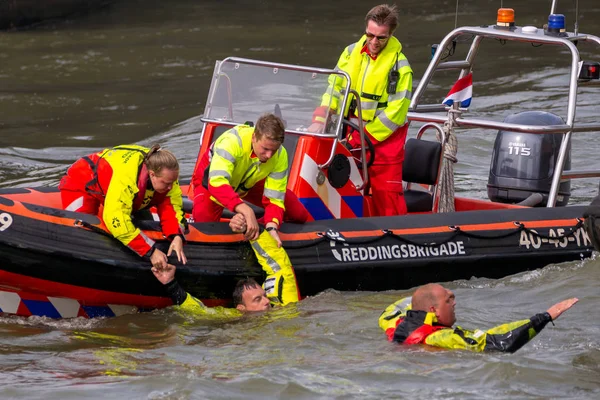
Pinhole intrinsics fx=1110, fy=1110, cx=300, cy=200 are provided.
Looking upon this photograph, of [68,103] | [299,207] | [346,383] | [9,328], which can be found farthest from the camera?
[68,103]

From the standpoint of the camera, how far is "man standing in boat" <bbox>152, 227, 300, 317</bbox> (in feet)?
21.0

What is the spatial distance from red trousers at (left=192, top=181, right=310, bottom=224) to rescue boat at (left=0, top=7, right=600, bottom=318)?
0.08m

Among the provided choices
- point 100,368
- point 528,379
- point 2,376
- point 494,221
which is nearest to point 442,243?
point 494,221

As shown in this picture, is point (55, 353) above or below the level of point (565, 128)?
below

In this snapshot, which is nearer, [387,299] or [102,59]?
[387,299]

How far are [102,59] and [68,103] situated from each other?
2990 millimetres

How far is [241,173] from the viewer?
6.52 m

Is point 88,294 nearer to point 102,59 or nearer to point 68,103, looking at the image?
point 68,103

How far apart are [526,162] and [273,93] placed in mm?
1954

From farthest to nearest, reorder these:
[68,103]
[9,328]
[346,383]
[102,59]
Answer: [102,59] < [68,103] < [9,328] < [346,383]

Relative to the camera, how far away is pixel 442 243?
23.1ft

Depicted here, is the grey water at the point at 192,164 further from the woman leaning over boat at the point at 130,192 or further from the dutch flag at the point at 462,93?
the dutch flag at the point at 462,93

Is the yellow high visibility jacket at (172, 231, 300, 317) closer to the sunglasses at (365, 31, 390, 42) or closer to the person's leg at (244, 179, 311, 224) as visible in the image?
the person's leg at (244, 179, 311, 224)

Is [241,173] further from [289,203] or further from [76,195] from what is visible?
[76,195]
